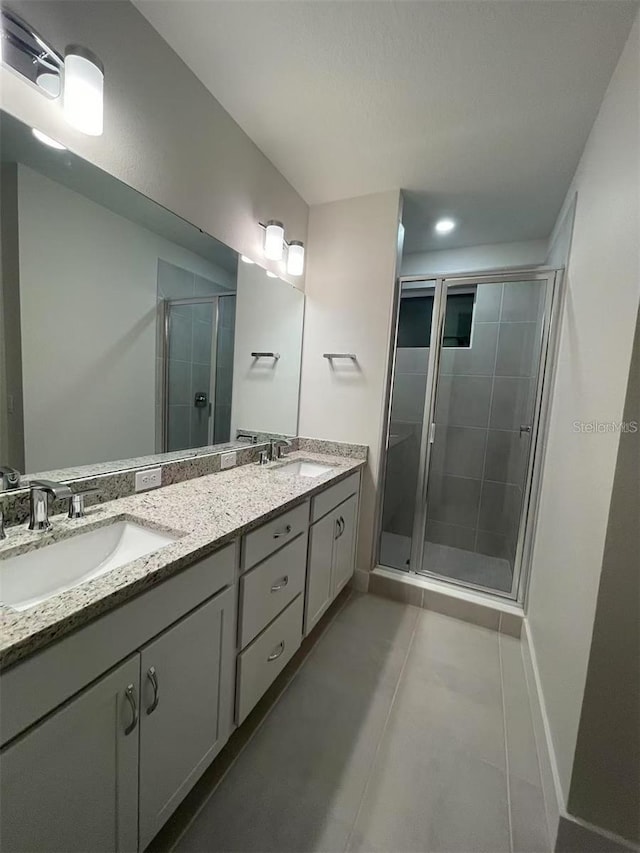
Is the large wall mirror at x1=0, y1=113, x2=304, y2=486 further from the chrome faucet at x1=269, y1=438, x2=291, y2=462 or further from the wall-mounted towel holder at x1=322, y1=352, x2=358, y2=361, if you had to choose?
the wall-mounted towel holder at x1=322, y1=352, x2=358, y2=361

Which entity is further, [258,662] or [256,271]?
[256,271]

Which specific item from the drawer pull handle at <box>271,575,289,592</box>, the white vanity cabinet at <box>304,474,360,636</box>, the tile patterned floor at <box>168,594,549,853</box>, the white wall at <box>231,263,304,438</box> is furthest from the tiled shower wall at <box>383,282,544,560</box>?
the drawer pull handle at <box>271,575,289,592</box>

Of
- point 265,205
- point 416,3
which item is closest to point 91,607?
point 416,3

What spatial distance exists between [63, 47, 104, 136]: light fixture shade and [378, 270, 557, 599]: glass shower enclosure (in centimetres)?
168

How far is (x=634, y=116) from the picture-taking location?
101 centimetres

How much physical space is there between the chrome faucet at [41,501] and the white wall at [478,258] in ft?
9.20

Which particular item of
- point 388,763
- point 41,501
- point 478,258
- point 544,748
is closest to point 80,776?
point 41,501

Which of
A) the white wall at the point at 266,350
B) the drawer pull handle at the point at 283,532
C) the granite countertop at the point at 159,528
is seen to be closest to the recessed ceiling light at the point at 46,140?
the white wall at the point at 266,350

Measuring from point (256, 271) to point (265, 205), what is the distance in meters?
0.35

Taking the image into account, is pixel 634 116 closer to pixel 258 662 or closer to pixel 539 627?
pixel 539 627

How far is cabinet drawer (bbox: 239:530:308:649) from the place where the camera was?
114 cm

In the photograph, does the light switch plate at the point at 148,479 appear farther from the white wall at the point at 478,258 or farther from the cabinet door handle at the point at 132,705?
the white wall at the point at 478,258

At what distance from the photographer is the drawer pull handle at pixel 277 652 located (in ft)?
4.33

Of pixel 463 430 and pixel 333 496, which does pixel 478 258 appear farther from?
pixel 333 496
